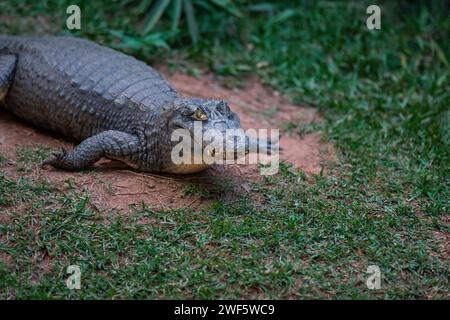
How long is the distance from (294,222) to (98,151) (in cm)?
167

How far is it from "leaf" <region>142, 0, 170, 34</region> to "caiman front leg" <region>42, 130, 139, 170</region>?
226cm

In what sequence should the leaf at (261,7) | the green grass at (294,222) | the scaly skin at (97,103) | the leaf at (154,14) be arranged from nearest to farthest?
the green grass at (294,222) < the scaly skin at (97,103) < the leaf at (154,14) < the leaf at (261,7)

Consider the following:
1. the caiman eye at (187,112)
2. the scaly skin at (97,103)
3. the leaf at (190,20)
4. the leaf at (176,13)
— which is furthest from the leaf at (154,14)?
the caiman eye at (187,112)

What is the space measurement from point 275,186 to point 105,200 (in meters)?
1.39

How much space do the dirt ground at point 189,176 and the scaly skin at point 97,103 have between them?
113mm

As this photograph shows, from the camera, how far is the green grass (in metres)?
3.55

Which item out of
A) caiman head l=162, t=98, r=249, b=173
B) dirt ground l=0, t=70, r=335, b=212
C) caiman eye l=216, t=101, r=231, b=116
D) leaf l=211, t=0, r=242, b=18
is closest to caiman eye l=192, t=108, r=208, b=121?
caiman head l=162, t=98, r=249, b=173

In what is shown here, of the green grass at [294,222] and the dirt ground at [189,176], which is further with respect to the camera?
the dirt ground at [189,176]

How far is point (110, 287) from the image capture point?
3475 millimetres

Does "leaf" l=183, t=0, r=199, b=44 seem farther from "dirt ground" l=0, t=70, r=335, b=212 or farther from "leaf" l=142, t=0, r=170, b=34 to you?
"dirt ground" l=0, t=70, r=335, b=212

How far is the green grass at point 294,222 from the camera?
3.55 metres

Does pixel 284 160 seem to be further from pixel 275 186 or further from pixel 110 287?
pixel 110 287

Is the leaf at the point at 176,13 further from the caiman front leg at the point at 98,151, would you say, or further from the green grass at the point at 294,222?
the caiman front leg at the point at 98,151

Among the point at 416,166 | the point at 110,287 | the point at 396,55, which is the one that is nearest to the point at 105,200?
the point at 110,287
